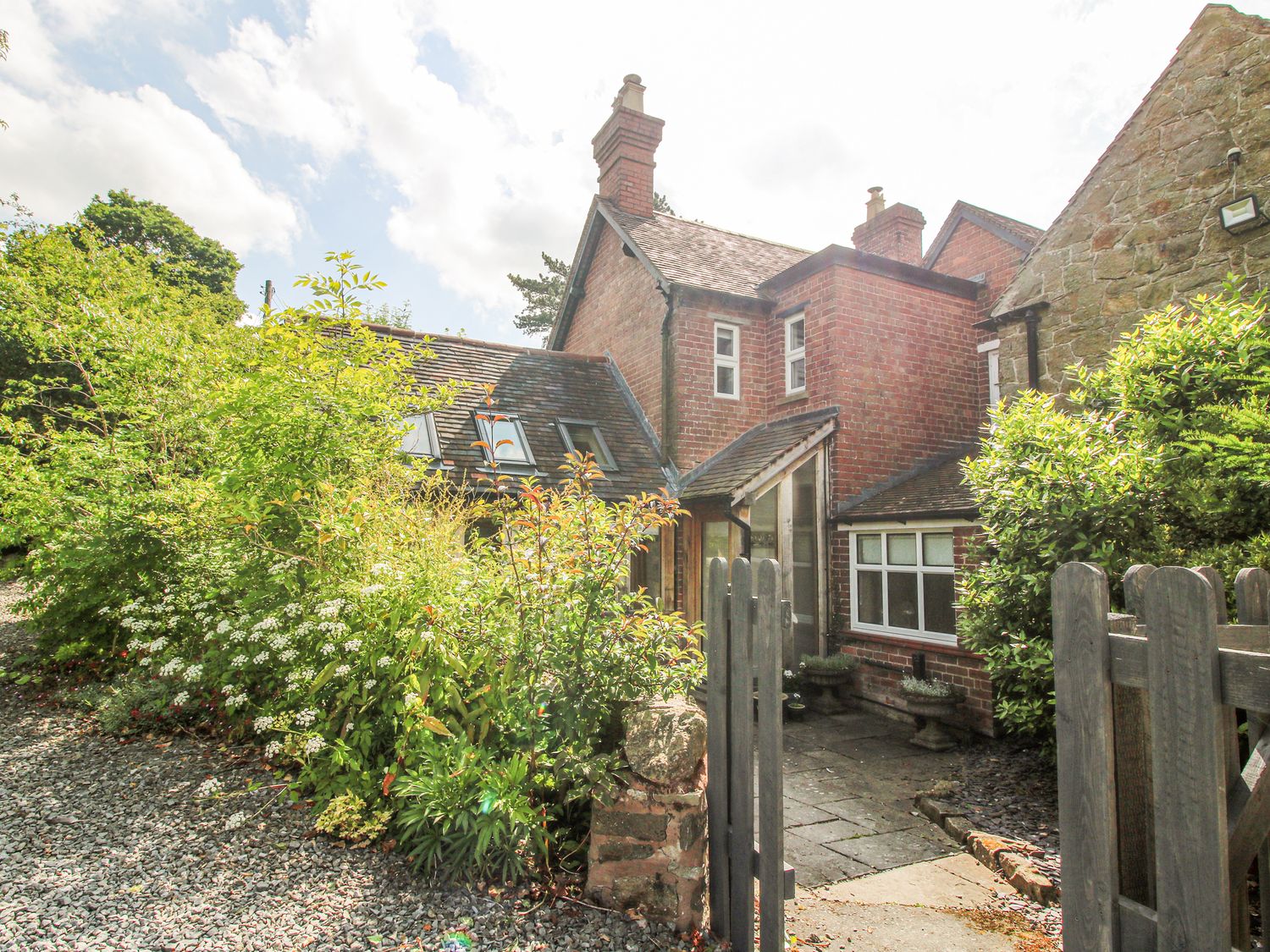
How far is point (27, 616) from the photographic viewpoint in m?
9.75

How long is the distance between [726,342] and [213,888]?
10694mm

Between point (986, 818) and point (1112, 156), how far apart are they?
7.35 m

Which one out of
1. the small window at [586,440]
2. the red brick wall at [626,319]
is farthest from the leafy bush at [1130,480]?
the red brick wall at [626,319]

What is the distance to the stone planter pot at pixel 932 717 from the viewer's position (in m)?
7.64

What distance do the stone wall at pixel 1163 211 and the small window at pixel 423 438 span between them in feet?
25.9

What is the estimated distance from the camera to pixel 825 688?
947 cm

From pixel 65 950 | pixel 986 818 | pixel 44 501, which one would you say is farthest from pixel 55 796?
pixel 986 818

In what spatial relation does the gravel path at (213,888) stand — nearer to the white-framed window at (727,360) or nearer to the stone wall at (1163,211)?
the stone wall at (1163,211)

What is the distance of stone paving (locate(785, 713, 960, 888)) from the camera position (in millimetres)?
4707

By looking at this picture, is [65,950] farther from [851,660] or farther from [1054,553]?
[851,660]

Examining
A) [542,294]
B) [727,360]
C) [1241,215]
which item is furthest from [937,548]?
[542,294]

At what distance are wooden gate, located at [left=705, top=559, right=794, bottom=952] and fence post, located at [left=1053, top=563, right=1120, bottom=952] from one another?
1.29 metres

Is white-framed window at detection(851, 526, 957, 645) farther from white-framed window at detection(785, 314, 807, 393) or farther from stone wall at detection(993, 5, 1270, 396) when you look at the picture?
white-framed window at detection(785, 314, 807, 393)

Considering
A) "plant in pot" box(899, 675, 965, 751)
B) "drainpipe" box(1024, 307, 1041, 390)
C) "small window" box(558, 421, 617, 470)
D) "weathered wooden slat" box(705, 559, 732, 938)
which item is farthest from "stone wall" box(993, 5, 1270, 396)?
"weathered wooden slat" box(705, 559, 732, 938)
